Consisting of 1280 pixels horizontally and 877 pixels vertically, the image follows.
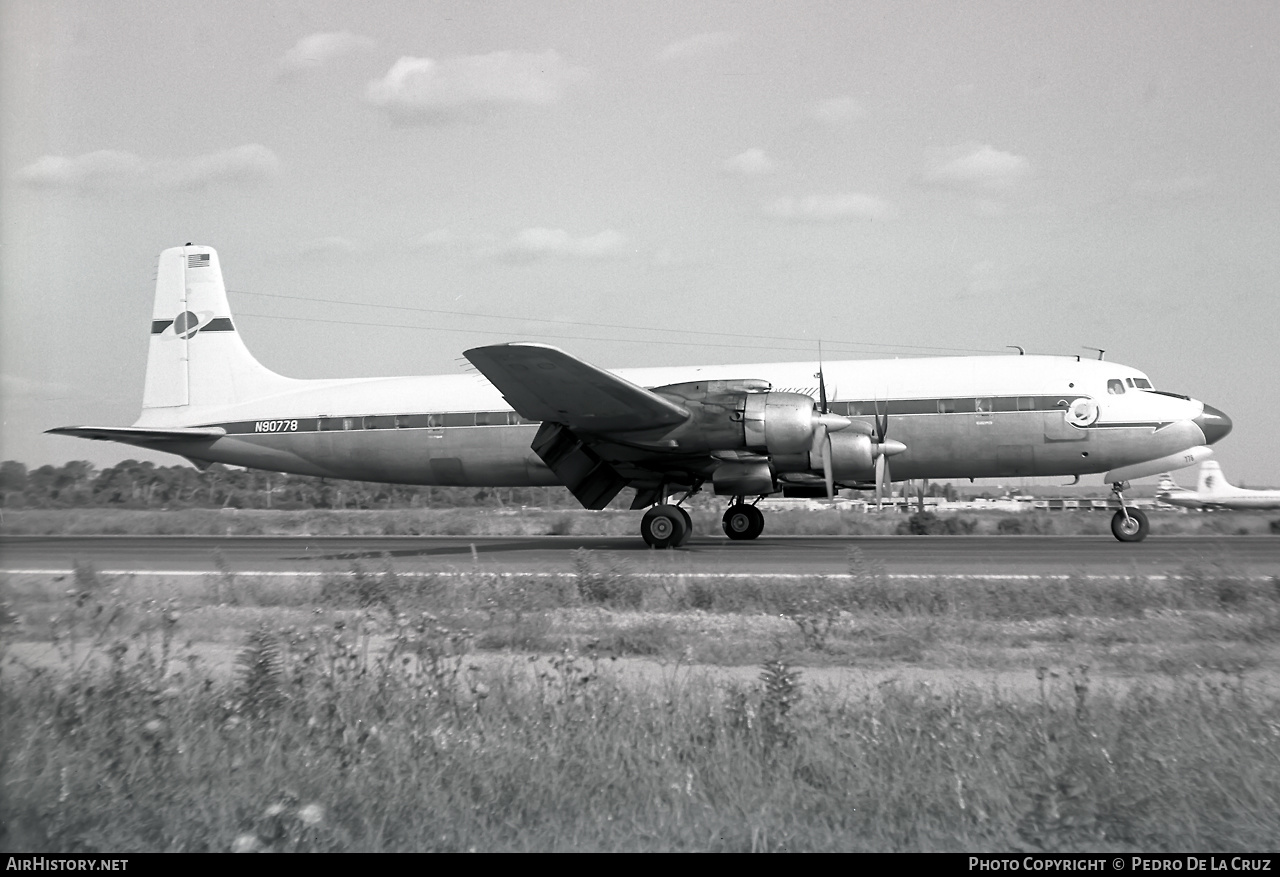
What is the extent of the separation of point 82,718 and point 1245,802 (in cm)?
603

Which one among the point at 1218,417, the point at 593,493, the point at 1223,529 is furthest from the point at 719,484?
the point at 1223,529

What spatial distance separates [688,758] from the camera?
518 centimetres

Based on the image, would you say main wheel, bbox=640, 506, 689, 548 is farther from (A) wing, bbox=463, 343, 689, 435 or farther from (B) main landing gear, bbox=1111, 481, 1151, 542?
(B) main landing gear, bbox=1111, 481, 1151, 542

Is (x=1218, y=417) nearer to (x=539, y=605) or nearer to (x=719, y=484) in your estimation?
(x=719, y=484)

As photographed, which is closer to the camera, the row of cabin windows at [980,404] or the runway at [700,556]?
the runway at [700,556]

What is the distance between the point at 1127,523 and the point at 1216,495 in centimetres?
2188

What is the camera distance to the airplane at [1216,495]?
127ft

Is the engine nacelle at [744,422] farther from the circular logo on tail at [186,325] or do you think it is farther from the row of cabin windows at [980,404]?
the circular logo on tail at [186,325]

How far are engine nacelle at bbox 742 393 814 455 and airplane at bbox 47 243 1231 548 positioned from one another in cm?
→ 3

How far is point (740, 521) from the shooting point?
21766mm

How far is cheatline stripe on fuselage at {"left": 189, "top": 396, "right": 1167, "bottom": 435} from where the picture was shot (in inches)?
837

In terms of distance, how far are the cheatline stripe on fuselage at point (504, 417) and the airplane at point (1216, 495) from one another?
68.7 feet

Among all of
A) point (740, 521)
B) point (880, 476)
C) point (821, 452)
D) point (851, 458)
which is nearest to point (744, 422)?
point (821, 452)

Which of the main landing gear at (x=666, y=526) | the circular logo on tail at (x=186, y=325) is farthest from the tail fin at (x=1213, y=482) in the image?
the circular logo on tail at (x=186, y=325)
